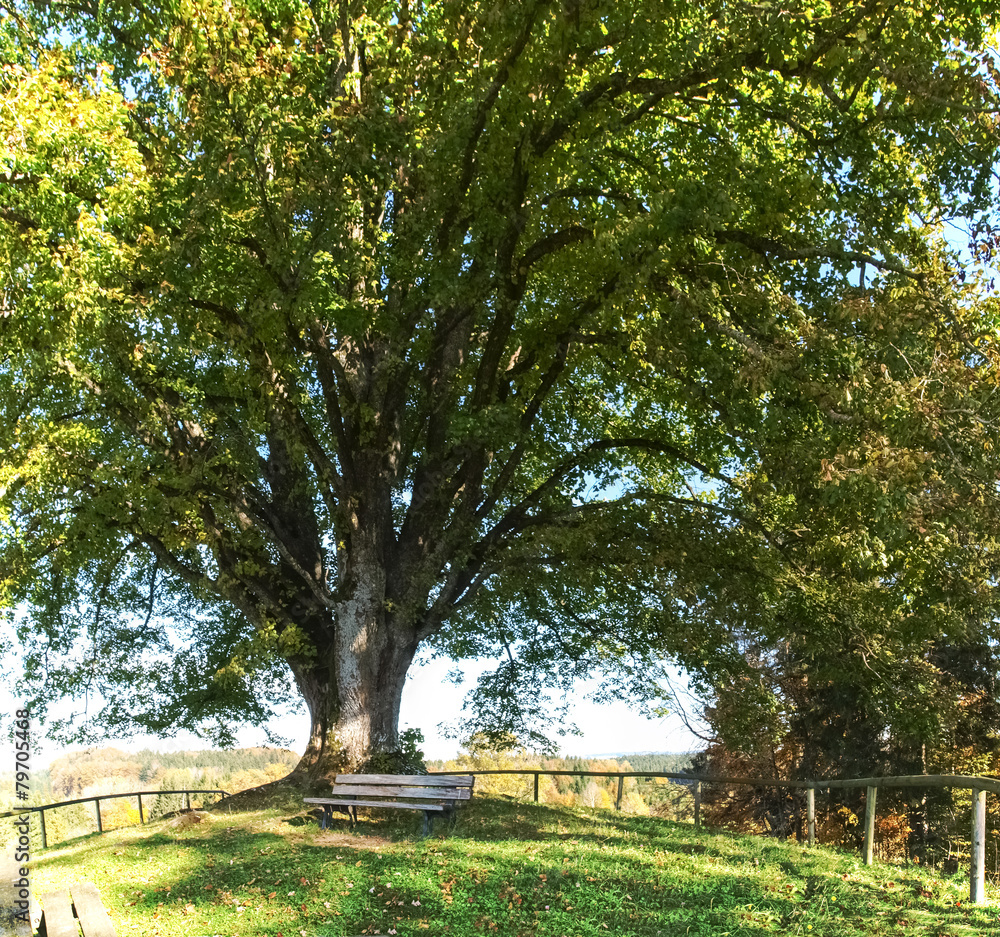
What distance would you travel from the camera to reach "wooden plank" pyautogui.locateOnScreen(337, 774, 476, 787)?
11.3 metres

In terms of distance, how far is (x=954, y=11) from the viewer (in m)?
9.49

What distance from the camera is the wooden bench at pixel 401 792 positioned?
11.0 meters

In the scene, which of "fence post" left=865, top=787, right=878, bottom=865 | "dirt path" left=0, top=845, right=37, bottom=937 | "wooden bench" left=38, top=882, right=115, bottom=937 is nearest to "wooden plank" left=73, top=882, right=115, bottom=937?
"wooden bench" left=38, top=882, right=115, bottom=937

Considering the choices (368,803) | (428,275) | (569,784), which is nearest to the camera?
(368,803)

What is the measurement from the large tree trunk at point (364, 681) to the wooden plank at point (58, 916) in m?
7.09

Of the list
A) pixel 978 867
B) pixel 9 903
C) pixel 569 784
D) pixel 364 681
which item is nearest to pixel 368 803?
pixel 364 681

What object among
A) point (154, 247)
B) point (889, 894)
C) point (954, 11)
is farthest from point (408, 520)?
point (954, 11)

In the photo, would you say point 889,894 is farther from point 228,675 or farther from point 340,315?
point 228,675

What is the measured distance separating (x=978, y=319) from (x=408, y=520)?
8.26 metres

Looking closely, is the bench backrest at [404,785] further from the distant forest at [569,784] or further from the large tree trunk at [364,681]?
the distant forest at [569,784]

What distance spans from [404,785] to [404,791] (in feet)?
0.67

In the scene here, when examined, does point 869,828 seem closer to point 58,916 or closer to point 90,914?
point 90,914

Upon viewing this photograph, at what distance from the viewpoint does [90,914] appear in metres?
5.22

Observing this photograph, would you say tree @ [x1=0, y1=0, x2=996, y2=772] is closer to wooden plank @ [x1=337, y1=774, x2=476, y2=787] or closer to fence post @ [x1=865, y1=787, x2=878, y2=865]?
wooden plank @ [x1=337, y1=774, x2=476, y2=787]
